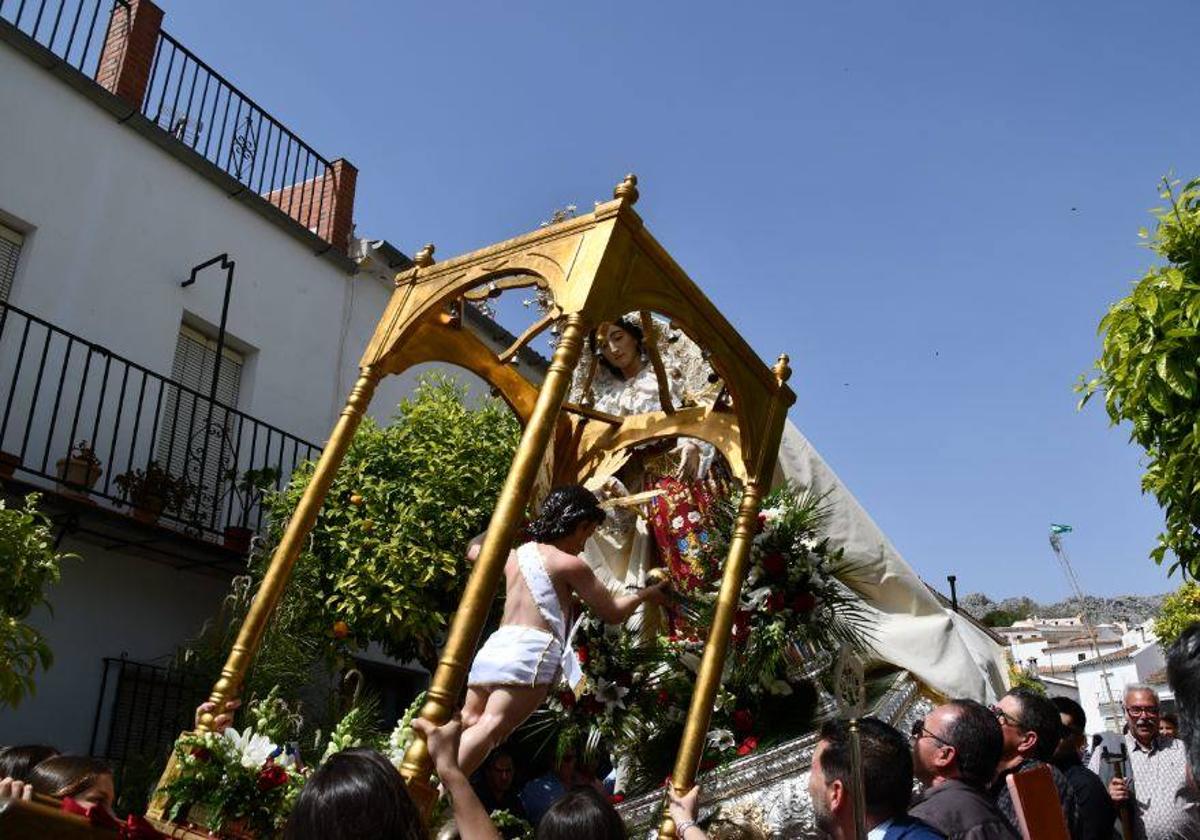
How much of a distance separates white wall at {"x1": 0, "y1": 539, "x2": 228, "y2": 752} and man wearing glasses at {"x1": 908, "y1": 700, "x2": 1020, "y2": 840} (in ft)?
22.6

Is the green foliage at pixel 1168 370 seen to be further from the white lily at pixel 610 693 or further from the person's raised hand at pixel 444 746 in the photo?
the person's raised hand at pixel 444 746

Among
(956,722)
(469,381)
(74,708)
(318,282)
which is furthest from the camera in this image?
(469,381)

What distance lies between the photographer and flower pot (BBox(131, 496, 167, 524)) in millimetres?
8742

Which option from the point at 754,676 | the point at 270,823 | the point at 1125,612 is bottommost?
the point at 270,823

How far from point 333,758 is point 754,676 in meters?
3.86

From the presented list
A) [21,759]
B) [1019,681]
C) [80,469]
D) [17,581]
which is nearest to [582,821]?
[21,759]

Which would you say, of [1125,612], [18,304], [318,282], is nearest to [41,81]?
[18,304]

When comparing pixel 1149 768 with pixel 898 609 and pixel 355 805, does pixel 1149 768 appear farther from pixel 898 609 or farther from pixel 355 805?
pixel 355 805

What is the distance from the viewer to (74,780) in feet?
11.2

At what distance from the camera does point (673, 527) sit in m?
6.57

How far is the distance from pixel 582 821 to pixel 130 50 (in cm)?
1042

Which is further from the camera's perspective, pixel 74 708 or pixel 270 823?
pixel 74 708

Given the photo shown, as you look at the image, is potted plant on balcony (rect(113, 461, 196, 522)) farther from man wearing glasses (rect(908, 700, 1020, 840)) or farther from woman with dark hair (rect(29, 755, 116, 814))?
man wearing glasses (rect(908, 700, 1020, 840))

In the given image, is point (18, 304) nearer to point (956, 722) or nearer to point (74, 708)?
point (74, 708)
